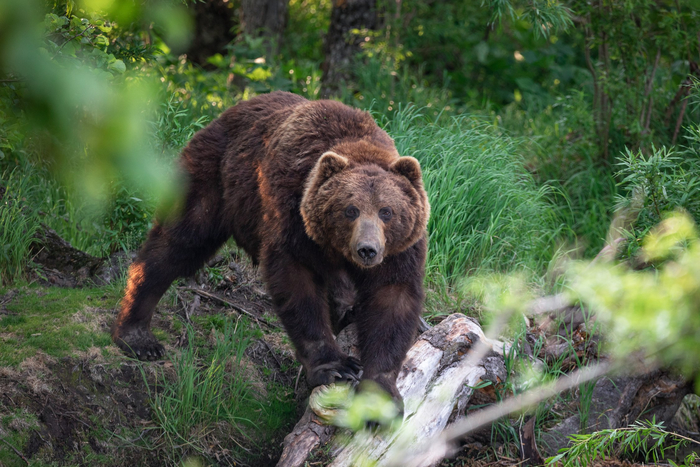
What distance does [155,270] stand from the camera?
4641mm

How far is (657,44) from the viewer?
6.46 meters

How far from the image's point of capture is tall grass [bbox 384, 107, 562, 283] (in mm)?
5625

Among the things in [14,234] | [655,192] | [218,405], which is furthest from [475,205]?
[14,234]

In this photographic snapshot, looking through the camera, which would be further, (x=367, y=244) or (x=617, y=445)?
(x=617, y=445)

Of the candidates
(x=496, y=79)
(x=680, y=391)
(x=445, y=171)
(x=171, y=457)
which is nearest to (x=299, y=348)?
(x=171, y=457)

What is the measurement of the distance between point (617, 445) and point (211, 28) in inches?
392

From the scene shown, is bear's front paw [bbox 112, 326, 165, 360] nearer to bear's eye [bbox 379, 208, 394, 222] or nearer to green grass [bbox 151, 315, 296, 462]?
green grass [bbox 151, 315, 296, 462]

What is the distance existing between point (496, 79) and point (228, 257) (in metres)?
6.43

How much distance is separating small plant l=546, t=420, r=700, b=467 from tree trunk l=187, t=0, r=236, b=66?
31.5ft

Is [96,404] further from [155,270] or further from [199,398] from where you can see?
[155,270]

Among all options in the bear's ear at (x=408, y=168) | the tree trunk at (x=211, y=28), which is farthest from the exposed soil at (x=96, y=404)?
the tree trunk at (x=211, y=28)

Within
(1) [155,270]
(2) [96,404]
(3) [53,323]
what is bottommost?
(2) [96,404]

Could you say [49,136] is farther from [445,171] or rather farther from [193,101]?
[193,101]

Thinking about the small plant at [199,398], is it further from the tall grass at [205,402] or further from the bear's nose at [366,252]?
the bear's nose at [366,252]
